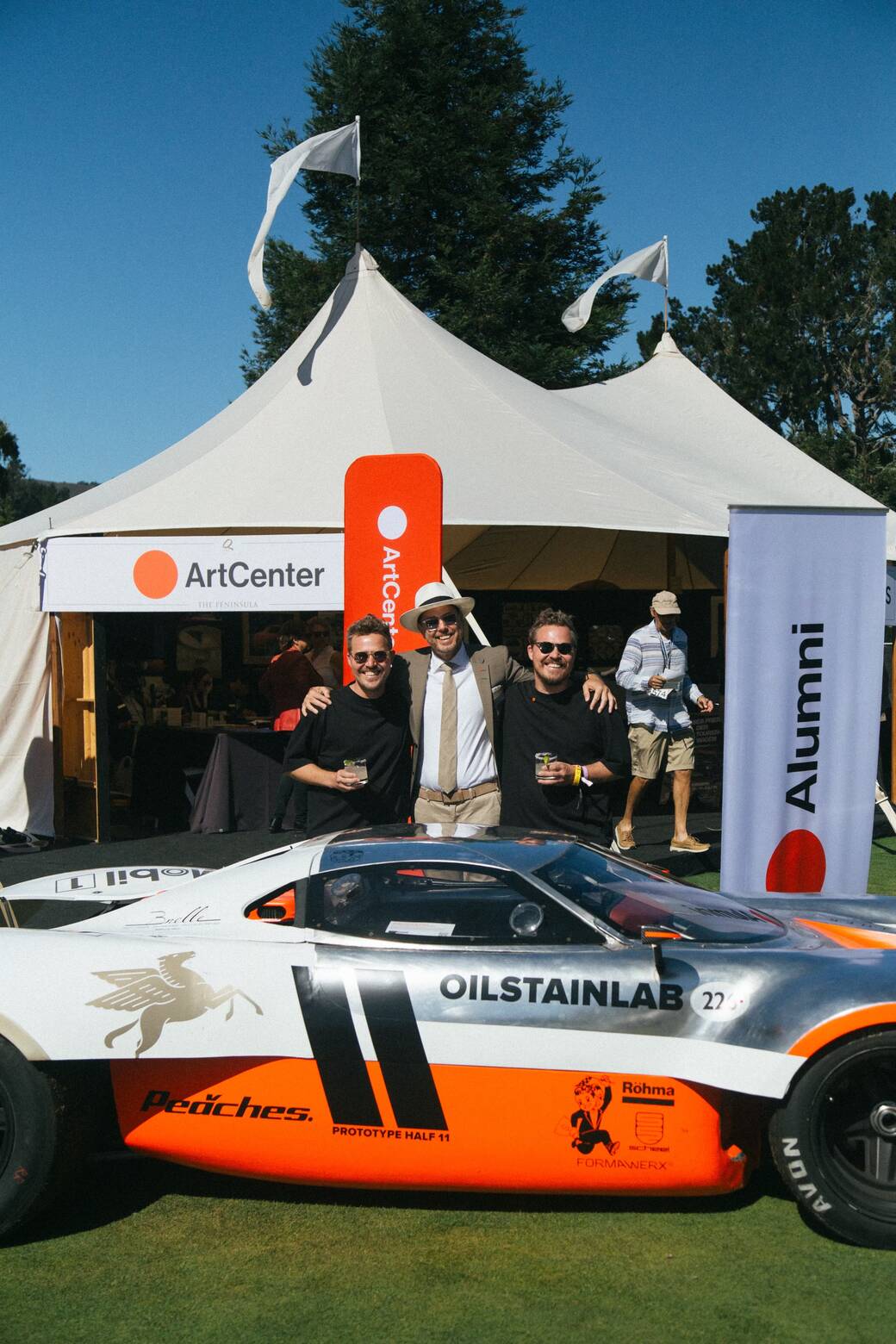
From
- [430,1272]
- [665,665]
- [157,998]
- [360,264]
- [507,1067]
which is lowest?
[430,1272]

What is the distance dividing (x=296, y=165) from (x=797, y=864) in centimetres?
770

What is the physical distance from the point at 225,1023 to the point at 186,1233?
2.00 feet

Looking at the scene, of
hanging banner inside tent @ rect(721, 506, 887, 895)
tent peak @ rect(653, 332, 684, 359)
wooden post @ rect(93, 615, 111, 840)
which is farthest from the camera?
tent peak @ rect(653, 332, 684, 359)

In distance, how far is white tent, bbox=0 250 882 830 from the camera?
9.16 metres

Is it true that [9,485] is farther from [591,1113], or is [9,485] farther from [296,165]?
[591,1113]

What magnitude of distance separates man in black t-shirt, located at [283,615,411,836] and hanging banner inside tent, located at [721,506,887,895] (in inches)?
66.7

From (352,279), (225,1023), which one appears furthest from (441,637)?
(352,279)

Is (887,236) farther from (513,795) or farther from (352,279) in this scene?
(513,795)

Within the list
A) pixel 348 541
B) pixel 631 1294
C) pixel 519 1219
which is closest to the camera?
pixel 631 1294

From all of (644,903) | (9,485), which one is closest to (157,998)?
(644,903)

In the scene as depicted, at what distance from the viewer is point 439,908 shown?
3.61m

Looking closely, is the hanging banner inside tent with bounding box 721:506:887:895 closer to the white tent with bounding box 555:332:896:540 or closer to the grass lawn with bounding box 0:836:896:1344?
the grass lawn with bounding box 0:836:896:1344

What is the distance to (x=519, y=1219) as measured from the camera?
11.5 feet

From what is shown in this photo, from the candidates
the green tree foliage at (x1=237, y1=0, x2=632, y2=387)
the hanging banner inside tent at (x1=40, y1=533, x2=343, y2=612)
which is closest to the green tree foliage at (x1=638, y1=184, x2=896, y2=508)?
the green tree foliage at (x1=237, y1=0, x2=632, y2=387)
